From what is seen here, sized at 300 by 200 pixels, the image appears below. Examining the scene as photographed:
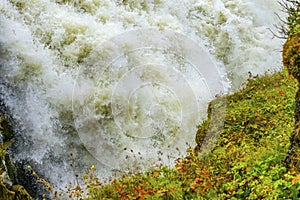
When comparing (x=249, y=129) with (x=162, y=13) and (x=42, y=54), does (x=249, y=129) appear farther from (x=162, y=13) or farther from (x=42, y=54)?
(x=162, y=13)

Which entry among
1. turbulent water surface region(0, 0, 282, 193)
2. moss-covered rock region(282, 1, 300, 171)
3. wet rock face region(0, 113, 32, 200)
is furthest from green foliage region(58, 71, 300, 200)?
turbulent water surface region(0, 0, 282, 193)

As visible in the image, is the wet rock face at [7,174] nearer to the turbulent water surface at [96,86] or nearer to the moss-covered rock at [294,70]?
the turbulent water surface at [96,86]

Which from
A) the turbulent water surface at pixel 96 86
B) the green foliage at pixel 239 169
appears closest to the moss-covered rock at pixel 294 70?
the green foliage at pixel 239 169

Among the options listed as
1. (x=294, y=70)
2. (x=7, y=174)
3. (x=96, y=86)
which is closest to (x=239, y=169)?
(x=294, y=70)

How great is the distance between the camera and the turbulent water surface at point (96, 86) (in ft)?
30.0

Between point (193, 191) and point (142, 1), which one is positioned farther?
point (142, 1)

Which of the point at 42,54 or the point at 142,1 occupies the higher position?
the point at 142,1

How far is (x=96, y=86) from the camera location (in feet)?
31.7

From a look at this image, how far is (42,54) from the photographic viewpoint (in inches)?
381

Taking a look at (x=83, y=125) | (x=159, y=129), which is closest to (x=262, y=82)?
(x=159, y=129)

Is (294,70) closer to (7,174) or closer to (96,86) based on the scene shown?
(7,174)

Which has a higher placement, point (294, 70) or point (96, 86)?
point (96, 86)

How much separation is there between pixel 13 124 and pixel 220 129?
430 cm

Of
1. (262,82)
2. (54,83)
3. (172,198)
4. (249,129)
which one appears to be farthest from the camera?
(54,83)
